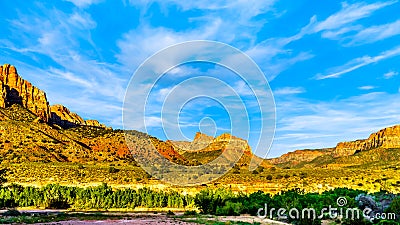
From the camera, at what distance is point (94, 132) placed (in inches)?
3580

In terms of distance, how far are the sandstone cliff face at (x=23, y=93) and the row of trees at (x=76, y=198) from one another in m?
54.7

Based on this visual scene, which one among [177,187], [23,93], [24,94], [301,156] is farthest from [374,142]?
[23,93]

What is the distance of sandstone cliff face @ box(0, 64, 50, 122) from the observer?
100062mm

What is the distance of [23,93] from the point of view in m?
106

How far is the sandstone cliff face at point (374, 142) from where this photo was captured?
13125cm

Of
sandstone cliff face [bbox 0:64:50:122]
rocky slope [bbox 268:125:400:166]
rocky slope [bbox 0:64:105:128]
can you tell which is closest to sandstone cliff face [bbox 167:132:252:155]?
rocky slope [bbox 0:64:105:128]

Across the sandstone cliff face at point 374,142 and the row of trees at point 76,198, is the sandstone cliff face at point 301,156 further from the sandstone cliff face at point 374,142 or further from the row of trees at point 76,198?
the row of trees at point 76,198

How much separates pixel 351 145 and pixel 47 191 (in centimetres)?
14301

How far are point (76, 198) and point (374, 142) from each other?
12441 centimetres

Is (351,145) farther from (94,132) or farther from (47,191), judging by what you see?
(47,191)

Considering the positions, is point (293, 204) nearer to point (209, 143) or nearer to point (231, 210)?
point (231, 210)

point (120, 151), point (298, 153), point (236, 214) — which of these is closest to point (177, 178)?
point (120, 151)

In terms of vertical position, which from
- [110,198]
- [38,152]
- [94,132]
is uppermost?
[94,132]

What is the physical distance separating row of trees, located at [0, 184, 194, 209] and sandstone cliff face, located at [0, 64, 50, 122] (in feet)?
179
